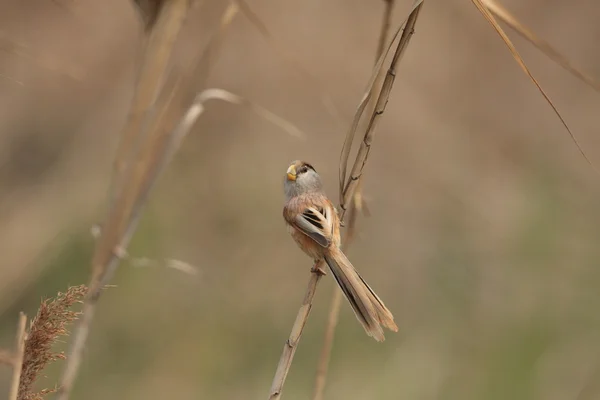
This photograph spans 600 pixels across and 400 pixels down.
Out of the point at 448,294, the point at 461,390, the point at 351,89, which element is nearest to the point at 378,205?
the point at 351,89

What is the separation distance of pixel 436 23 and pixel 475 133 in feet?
3.42

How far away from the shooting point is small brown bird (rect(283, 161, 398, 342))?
1.50 meters

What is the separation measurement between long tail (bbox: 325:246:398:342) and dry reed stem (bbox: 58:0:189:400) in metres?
0.48

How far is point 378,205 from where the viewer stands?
5.47 metres

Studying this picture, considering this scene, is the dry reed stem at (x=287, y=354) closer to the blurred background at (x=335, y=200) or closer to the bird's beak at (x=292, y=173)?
the bird's beak at (x=292, y=173)

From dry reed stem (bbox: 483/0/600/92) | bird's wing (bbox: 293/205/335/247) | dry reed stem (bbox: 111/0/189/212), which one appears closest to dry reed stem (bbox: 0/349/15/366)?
dry reed stem (bbox: 111/0/189/212)

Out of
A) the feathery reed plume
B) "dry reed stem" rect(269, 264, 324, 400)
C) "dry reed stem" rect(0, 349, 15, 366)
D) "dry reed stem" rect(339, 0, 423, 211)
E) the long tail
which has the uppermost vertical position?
"dry reed stem" rect(339, 0, 423, 211)

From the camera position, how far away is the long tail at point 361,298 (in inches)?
57.0

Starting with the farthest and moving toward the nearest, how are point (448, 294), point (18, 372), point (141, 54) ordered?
point (448, 294), point (141, 54), point (18, 372)

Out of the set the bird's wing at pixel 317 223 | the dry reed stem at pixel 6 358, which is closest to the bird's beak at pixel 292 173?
the bird's wing at pixel 317 223

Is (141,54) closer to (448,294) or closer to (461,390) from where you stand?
(461,390)

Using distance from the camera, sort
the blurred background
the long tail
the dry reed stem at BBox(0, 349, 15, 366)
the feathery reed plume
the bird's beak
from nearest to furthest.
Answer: the dry reed stem at BBox(0, 349, 15, 366), the feathery reed plume, the long tail, the bird's beak, the blurred background

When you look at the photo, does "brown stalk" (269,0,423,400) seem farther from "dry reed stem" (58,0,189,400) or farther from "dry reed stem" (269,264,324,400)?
"dry reed stem" (58,0,189,400)

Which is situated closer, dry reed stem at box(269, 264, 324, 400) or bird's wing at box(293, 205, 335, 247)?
dry reed stem at box(269, 264, 324, 400)
